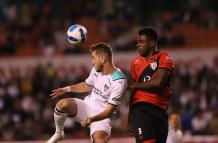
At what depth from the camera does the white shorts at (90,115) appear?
9.17 meters

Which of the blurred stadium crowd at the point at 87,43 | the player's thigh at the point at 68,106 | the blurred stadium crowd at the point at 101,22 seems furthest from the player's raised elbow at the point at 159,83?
the blurred stadium crowd at the point at 101,22

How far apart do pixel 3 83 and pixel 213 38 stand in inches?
272

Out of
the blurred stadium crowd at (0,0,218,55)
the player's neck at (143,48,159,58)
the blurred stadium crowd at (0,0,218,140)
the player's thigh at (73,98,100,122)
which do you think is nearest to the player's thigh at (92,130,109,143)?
the player's thigh at (73,98,100,122)

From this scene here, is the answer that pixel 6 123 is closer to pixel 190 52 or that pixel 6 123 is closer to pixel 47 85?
pixel 47 85

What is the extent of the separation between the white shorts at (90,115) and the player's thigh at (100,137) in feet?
0.16

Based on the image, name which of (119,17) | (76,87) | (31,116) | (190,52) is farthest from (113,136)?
(76,87)

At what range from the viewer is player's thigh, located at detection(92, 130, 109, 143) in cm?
900

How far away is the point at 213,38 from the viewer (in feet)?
71.4

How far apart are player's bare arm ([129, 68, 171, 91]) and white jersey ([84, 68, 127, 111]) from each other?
41 centimetres

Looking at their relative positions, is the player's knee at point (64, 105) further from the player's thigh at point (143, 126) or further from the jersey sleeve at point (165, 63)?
the jersey sleeve at point (165, 63)

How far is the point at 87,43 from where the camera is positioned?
23.3m

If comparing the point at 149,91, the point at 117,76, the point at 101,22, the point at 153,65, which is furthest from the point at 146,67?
the point at 101,22

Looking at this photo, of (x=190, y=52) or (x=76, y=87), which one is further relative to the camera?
(x=190, y=52)

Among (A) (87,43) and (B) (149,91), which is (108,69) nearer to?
(B) (149,91)
